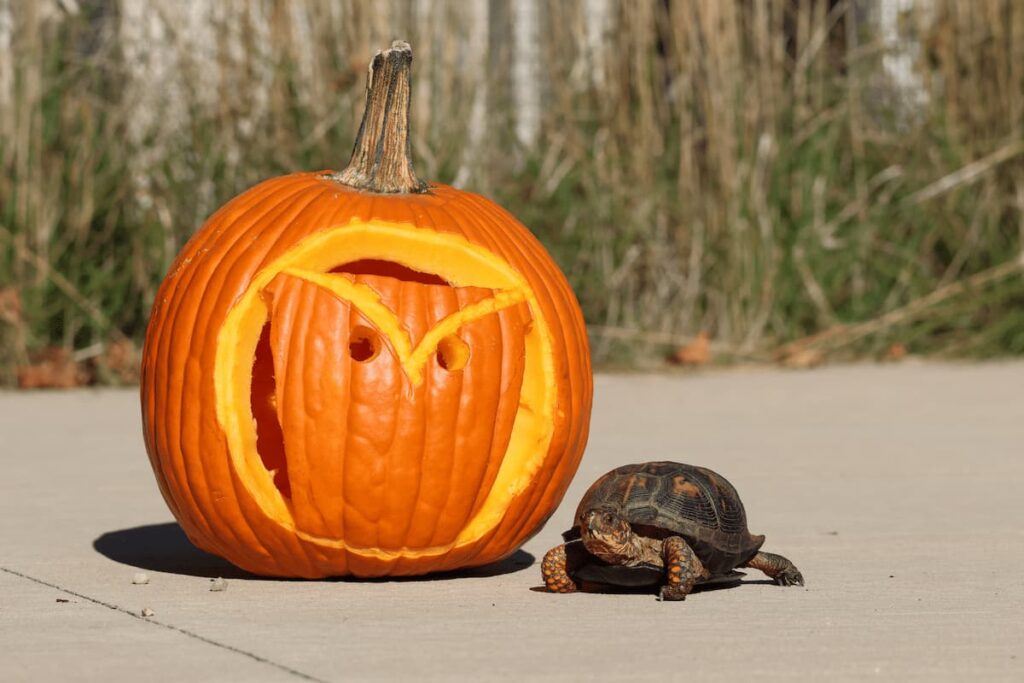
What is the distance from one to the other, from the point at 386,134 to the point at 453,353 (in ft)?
1.77

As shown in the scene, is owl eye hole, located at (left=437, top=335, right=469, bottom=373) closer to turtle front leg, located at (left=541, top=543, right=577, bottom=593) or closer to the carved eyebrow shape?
the carved eyebrow shape

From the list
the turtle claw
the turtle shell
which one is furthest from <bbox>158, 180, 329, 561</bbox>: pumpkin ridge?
the turtle claw

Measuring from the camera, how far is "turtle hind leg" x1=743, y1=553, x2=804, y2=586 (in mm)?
3367

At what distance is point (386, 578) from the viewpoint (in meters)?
3.53

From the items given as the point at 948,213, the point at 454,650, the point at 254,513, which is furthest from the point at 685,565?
the point at 948,213

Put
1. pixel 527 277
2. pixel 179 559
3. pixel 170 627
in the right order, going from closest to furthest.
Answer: pixel 170 627, pixel 527 277, pixel 179 559

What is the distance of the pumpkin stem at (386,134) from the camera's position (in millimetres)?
3607

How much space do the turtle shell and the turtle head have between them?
2cm

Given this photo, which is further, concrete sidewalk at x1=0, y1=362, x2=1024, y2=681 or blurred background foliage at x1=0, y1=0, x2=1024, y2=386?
blurred background foliage at x1=0, y1=0, x2=1024, y2=386

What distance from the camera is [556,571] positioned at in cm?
328

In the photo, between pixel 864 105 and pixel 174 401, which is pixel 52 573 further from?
pixel 864 105

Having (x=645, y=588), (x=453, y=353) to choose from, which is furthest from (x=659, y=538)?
(x=453, y=353)

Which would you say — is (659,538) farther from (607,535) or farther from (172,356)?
(172,356)

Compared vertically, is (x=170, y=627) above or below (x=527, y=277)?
below
